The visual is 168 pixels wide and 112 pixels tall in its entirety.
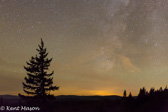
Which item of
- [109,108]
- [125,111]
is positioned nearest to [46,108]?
[109,108]

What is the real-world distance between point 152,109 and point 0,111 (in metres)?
18.3

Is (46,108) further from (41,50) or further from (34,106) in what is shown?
(41,50)

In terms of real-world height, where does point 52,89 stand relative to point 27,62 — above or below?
below

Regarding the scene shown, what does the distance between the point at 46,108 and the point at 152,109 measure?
12.9 meters

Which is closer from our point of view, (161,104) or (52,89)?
(161,104)

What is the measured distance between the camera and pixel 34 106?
25828 mm

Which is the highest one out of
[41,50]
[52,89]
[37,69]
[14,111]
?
[41,50]

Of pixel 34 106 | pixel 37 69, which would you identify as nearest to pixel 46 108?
pixel 34 106

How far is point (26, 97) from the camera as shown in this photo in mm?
27125

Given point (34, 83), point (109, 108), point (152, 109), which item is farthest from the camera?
point (34, 83)

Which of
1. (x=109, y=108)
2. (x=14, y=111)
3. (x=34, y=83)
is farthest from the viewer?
(x=34, y=83)

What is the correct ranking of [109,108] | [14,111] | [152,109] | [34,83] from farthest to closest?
1. [34,83]
2. [14,111]
3. [109,108]
4. [152,109]

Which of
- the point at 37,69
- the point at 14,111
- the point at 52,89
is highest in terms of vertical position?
the point at 37,69

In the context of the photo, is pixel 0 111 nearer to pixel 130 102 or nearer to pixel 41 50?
pixel 41 50
